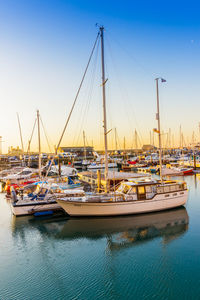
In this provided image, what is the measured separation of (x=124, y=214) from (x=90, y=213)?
9.67 feet

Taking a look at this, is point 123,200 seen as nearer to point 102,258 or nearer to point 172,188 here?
point 172,188

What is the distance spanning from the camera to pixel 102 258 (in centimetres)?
1162

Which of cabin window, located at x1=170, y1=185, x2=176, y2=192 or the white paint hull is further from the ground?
cabin window, located at x1=170, y1=185, x2=176, y2=192

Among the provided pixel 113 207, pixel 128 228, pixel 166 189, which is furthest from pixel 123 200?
pixel 166 189

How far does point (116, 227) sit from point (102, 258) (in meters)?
4.19

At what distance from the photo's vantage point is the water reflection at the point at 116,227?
46.5 feet

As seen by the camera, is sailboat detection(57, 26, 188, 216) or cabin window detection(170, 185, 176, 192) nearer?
sailboat detection(57, 26, 188, 216)

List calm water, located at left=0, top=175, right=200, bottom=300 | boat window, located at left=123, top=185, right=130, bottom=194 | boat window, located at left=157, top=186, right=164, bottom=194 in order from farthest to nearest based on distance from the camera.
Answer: boat window, located at left=157, top=186, right=164, bottom=194 < boat window, located at left=123, top=185, right=130, bottom=194 < calm water, located at left=0, top=175, right=200, bottom=300

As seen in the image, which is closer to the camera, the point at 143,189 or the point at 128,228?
the point at 128,228

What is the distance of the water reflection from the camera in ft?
46.5

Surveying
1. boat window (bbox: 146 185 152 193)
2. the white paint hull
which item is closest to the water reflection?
the white paint hull

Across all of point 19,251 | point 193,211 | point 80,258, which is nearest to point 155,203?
point 193,211

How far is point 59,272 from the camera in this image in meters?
10.4

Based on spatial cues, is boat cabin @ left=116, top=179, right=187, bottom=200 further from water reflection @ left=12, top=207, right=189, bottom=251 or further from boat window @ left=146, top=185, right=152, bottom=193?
water reflection @ left=12, top=207, right=189, bottom=251
